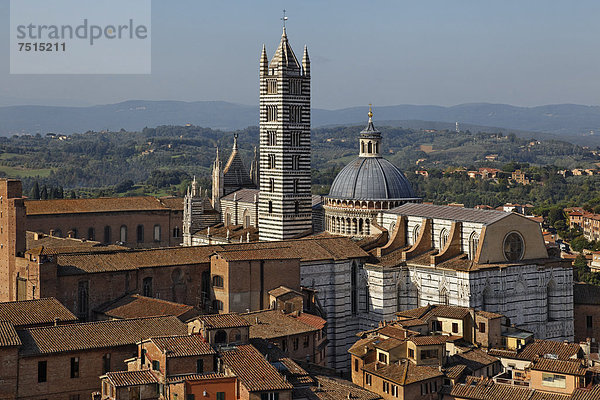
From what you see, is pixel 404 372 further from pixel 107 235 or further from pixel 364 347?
pixel 107 235

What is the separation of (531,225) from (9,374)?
2365 cm

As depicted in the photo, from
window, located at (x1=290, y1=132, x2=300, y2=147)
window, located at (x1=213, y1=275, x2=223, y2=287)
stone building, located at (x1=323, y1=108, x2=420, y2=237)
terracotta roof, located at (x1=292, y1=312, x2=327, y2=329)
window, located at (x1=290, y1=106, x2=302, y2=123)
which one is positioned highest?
window, located at (x1=290, y1=106, x2=302, y2=123)

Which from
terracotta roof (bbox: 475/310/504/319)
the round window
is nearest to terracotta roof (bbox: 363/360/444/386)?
terracotta roof (bbox: 475/310/504/319)

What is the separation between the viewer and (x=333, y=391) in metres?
34.3

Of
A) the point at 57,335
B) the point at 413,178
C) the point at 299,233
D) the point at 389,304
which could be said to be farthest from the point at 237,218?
the point at 413,178

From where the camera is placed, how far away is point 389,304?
46.6m

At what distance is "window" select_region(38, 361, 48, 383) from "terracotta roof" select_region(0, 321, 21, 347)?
1.12 metres

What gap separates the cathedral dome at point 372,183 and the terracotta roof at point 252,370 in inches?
774

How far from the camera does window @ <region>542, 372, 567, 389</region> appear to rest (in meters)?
34.8

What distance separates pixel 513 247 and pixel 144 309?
16.3 metres

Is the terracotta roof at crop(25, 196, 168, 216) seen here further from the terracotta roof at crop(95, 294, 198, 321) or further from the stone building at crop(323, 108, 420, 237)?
the terracotta roof at crop(95, 294, 198, 321)

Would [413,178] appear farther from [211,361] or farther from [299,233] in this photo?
[211,361]

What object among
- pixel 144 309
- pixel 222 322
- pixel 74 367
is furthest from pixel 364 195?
pixel 74 367

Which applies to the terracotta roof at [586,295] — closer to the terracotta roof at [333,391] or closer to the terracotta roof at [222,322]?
the terracotta roof at [333,391]
